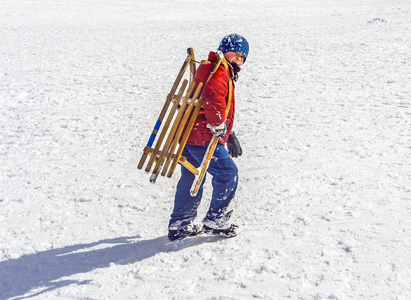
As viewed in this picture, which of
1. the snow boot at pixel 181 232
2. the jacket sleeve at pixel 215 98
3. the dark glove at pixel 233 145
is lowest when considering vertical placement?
the snow boot at pixel 181 232

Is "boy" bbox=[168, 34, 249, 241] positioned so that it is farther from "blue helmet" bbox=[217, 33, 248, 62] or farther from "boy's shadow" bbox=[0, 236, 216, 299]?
"boy's shadow" bbox=[0, 236, 216, 299]

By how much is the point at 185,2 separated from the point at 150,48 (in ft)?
32.8

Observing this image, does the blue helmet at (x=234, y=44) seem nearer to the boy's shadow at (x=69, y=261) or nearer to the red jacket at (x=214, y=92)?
the red jacket at (x=214, y=92)

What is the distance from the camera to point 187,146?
11.4 ft

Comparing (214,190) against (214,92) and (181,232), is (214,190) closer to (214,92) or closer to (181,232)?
(181,232)

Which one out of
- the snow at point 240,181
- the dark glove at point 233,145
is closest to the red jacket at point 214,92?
the dark glove at point 233,145

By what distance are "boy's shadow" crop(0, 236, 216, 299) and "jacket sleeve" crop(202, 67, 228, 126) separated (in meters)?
1.23

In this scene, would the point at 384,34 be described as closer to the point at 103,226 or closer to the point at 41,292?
the point at 103,226

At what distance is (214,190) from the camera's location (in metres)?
3.56

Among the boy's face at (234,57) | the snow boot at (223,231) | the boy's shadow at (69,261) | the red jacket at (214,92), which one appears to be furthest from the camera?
the snow boot at (223,231)

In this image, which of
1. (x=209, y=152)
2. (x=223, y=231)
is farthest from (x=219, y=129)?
(x=223, y=231)

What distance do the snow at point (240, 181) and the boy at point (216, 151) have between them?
174mm

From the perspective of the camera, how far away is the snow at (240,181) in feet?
10.4

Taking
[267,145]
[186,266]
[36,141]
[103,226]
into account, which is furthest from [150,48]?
[186,266]
